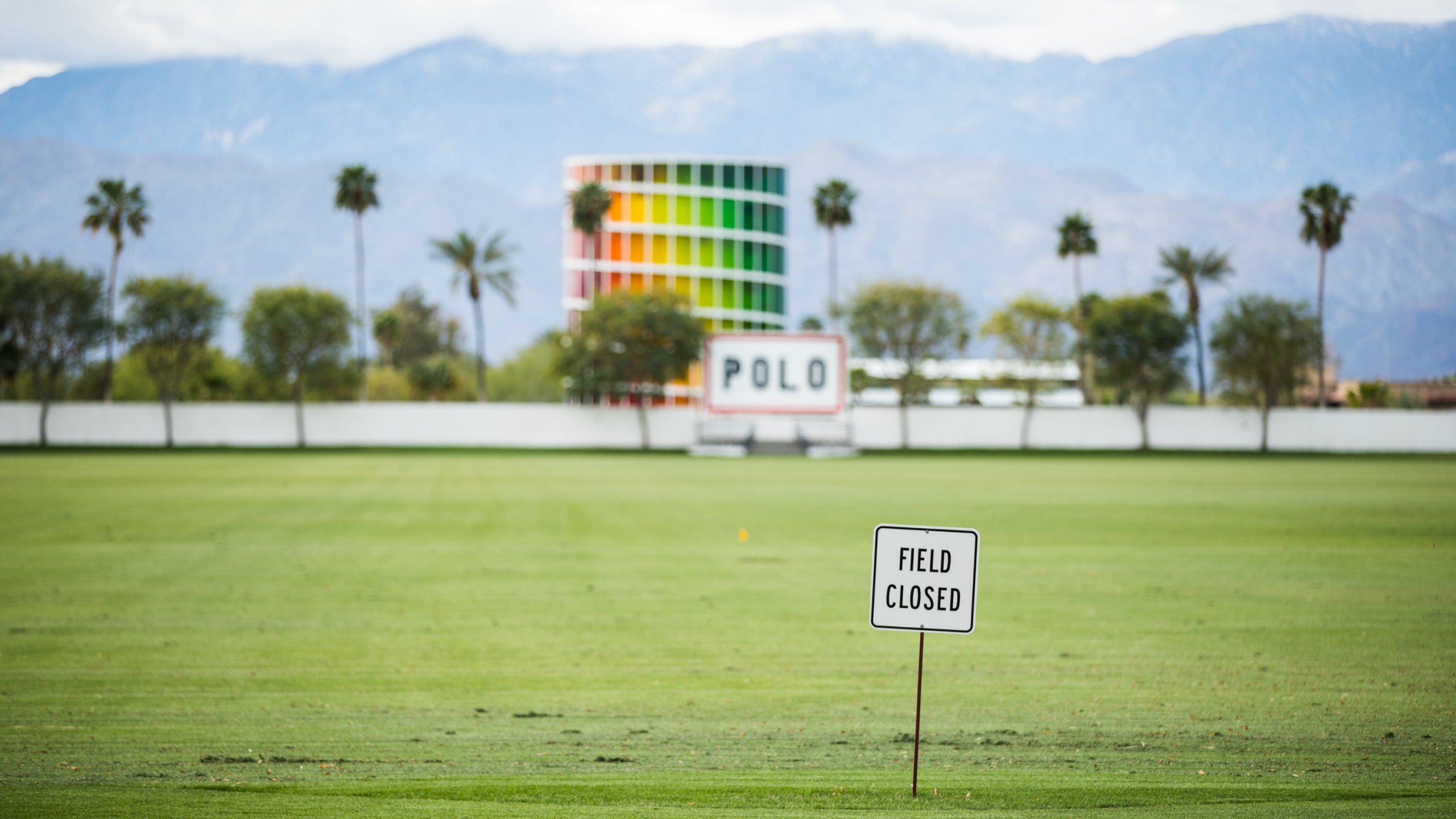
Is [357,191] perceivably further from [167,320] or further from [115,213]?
[167,320]

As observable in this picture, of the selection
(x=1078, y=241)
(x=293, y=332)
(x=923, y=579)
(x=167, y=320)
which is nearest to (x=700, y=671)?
(x=923, y=579)

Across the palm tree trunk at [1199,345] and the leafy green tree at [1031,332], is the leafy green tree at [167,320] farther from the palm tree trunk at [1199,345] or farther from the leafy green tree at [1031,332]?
the palm tree trunk at [1199,345]

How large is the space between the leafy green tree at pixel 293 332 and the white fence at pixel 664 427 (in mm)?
2458

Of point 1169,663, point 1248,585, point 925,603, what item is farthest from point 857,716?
point 1248,585

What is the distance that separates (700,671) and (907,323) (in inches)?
3084

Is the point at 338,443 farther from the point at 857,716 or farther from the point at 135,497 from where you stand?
the point at 857,716

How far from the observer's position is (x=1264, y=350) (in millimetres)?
83625

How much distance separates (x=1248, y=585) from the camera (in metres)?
18.9

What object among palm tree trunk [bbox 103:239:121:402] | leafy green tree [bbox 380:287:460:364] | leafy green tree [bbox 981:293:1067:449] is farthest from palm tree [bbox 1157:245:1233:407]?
leafy green tree [bbox 380:287:460:364]

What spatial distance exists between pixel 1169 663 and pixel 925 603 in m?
5.95

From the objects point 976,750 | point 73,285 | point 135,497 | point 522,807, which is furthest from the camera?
point 73,285

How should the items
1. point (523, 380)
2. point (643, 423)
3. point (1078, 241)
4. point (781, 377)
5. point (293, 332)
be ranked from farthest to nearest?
point (523, 380), point (1078, 241), point (643, 423), point (293, 332), point (781, 377)

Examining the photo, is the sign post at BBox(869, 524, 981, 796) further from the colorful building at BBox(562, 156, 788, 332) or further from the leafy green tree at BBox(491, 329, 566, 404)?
the leafy green tree at BBox(491, 329, 566, 404)

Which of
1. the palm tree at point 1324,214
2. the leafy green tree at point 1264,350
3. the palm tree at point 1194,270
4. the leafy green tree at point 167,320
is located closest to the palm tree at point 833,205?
the palm tree at point 1194,270
